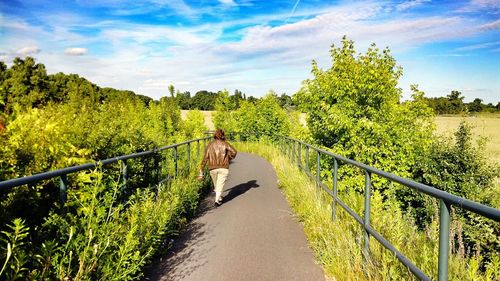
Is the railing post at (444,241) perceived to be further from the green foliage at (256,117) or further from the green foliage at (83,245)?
the green foliage at (256,117)

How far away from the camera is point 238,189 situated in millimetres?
11648

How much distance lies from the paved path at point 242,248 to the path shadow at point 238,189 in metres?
0.70

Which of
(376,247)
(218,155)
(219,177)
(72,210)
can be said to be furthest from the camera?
(218,155)

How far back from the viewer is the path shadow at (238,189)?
10.3 metres

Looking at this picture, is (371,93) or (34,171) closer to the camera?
(34,171)

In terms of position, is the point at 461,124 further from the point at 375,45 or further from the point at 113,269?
the point at 113,269

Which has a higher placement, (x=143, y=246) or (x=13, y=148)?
(x=13, y=148)

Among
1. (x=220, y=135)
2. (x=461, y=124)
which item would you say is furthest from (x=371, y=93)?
(x=220, y=135)

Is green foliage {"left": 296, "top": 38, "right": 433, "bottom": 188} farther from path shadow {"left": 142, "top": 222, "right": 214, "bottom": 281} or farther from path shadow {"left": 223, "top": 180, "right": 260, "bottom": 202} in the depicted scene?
path shadow {"left": 142, "top": 222, "right": 214, "bottom": 281}

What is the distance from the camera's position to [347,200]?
698 centimetres

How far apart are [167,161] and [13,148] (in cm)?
554

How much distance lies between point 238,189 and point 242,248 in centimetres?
576

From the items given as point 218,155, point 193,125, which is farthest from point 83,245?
point 193,125

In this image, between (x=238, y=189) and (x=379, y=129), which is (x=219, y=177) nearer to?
(x=238, y=189)
